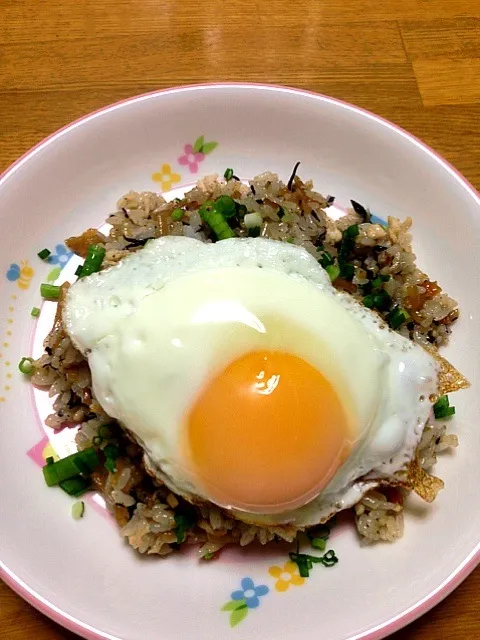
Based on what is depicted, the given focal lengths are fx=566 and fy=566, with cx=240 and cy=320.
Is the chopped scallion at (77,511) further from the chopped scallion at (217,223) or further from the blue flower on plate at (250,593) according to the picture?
the chopped scallion at (217,223)

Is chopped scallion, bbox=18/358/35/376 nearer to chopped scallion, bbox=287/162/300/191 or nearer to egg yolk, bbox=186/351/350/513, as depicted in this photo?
egg yolk, bbox=186/351/350/513

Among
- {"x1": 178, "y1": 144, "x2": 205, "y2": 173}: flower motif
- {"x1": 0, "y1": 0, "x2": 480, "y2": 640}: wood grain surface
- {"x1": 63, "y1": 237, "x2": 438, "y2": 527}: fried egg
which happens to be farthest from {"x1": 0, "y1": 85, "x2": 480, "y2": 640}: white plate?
{"x1": 0, "y1": 0, "x2": 480, "y2": 640}: wood grain surface

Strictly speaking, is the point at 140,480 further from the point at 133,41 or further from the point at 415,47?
the point at 415,47

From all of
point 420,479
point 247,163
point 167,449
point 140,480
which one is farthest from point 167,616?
point 247,163

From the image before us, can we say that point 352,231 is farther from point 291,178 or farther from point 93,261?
point 93,261

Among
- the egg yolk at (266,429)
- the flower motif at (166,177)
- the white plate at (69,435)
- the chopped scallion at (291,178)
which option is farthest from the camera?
the flower motif at (166,177)

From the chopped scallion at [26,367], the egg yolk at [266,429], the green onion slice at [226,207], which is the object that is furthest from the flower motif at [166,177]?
the egg yolk at [266,429]

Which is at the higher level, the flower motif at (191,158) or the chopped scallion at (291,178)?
the flower motif at (191,158)
